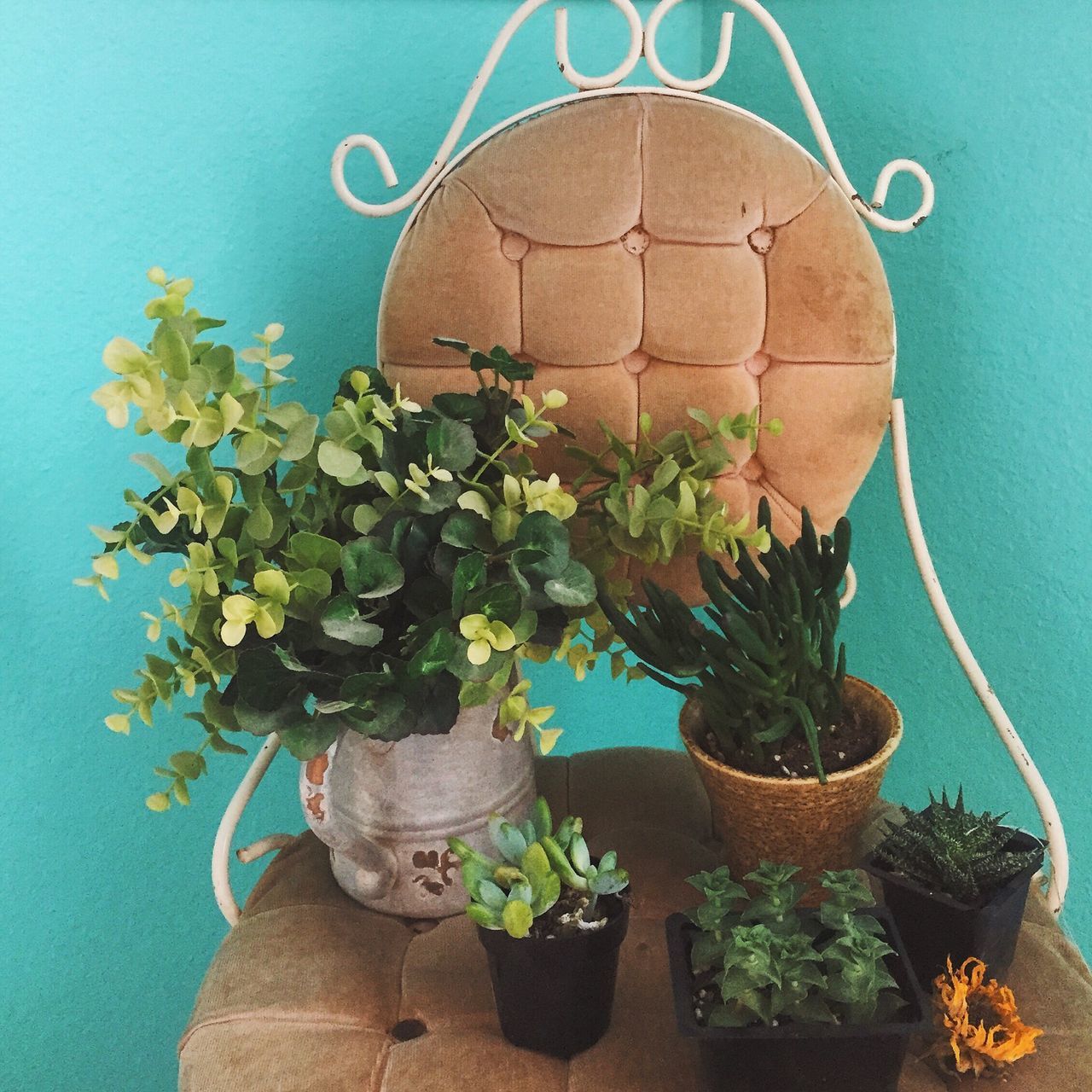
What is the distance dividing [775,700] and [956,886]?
182 millimetres

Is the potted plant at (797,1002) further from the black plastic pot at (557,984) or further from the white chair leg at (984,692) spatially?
the white chair leg at (984,692)

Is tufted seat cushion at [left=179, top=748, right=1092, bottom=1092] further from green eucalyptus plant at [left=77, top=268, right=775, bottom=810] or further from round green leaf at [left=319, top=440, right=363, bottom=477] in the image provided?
round green leaf at [left=319, top=440, right=363, bottom=477]

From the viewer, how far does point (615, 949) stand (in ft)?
2.17

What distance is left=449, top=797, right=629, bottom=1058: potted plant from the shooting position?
625 mm

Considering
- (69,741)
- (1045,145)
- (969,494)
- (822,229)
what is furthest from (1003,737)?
(69,741)

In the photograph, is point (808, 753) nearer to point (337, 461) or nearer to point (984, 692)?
Answer: point (984, 692)

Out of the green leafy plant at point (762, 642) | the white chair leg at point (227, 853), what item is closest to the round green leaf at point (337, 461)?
the green leafy plant at point (762, 642)

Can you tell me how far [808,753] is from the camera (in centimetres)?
78

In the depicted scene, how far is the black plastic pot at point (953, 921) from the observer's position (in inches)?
26.7

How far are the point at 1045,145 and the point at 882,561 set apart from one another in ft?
1.51

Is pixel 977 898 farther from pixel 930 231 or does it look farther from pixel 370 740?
pixel 930 231

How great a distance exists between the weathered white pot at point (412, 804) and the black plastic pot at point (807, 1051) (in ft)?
0.75

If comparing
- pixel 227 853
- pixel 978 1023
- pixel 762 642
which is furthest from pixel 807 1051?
pixel 227 853

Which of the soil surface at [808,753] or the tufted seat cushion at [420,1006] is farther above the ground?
the soil surface at [808,753]
